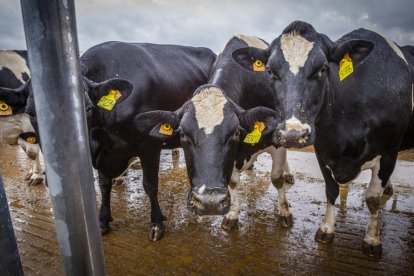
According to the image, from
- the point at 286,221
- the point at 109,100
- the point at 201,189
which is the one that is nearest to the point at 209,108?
the point at 201,189

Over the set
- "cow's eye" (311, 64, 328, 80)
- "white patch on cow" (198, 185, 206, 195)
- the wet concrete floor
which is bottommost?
the wet concrete floor

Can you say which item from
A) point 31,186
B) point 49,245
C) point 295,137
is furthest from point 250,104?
point 31,186

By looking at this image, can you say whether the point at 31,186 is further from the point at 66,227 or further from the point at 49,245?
the point at 66,227

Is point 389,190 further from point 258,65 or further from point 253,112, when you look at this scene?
point 253,112

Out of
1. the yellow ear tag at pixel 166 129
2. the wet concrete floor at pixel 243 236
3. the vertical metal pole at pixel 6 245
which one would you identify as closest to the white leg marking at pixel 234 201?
the wet concrete floor at pixel 243 236

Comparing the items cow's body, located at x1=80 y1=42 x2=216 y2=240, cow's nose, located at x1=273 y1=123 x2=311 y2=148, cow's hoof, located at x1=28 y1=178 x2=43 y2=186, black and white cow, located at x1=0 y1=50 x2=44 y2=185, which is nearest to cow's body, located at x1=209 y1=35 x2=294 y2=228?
cow's body, located at x1=80 y1=42 x2=216 y2=240

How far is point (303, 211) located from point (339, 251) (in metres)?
1.04

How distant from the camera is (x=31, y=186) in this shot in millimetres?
5461

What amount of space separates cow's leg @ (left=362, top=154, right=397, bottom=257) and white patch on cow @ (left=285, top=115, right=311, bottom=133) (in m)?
1.34

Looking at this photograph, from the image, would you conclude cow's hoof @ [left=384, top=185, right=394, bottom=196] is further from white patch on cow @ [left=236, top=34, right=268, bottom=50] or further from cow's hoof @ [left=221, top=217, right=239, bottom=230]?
white patch on cow @ [left=236, top=34, right=268, bottom=50]

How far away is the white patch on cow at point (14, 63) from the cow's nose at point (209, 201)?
480cm

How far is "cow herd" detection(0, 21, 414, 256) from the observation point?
2.51m

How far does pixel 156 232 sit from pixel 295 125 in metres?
2.28

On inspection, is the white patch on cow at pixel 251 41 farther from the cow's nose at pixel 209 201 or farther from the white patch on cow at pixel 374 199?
the cow's nose at pixel 209 201
